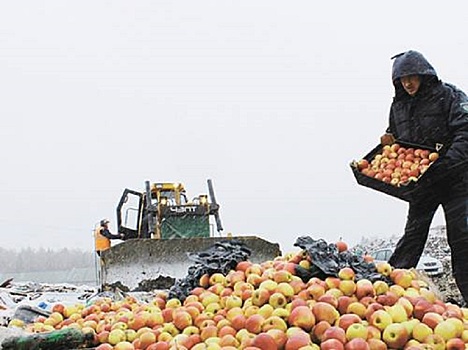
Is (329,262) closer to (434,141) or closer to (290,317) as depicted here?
(290,317)

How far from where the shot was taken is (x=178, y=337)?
2.96 m

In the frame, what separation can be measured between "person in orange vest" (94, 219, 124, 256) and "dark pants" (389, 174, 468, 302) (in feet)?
32.9

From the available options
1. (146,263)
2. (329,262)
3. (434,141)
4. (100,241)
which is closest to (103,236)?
(100,241)

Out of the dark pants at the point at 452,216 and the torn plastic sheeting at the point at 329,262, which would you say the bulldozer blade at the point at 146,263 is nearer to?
the dark pants at the point at 452,216

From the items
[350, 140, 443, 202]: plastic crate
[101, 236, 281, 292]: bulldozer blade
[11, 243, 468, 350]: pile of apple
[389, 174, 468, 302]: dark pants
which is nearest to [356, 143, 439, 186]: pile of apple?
[350, 140, 443, 202]: plastic crate

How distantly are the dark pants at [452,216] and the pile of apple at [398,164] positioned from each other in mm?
246

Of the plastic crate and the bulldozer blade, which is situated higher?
the plastic crate

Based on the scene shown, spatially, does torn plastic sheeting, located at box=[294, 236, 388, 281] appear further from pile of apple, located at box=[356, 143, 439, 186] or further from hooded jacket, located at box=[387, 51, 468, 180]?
hooded jacket, located at box=[387, 51, 468, 180]

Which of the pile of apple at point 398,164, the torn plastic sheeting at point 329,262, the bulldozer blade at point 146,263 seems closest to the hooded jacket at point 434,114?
the pile of apple at point 398,164

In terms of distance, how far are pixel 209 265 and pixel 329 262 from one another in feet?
2.72

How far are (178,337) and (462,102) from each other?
9.44ft

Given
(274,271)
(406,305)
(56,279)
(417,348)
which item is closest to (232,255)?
(274,271)

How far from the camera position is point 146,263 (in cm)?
1038

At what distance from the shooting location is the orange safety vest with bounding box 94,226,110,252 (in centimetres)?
1395
